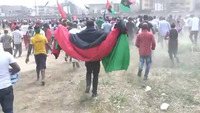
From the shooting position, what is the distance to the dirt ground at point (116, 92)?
20.7 ft

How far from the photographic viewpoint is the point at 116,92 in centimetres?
705

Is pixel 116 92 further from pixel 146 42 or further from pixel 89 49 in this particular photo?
pixel 146 42

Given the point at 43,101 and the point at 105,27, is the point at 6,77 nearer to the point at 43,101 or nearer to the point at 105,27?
the point at 43,101

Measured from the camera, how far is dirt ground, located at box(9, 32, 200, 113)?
20.7 feet

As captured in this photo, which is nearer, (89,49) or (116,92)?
(89,49)

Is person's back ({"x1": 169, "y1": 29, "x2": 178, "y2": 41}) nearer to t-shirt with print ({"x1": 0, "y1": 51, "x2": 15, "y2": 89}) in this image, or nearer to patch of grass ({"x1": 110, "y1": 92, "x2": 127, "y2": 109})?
patch of grass ({"x1": 110, "y1": 92, "x2": 127, "y2": 109})

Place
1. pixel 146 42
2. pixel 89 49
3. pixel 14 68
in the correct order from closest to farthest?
pixel 14 68, pixel 89 49, pixel 146 42

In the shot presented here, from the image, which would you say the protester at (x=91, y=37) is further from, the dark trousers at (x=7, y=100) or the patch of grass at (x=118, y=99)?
the dark trousers at (x=7, y=100)

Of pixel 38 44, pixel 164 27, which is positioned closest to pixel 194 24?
pixel 164 27

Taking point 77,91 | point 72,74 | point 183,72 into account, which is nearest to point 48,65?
point 72,74

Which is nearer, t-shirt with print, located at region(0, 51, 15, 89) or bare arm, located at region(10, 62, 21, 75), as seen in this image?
t-shirt with print, located at region(0, 51, 15, 89)

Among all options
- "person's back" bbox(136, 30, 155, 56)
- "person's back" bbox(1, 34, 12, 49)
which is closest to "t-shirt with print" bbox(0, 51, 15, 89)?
"person's back" bbox(136, 30, 155, 56)

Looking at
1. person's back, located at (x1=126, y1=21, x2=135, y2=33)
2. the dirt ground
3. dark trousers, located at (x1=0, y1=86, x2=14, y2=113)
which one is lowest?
the dirt ground

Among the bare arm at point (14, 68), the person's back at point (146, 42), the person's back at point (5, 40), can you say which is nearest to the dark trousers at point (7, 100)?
the bare arm at point (14, 68)
